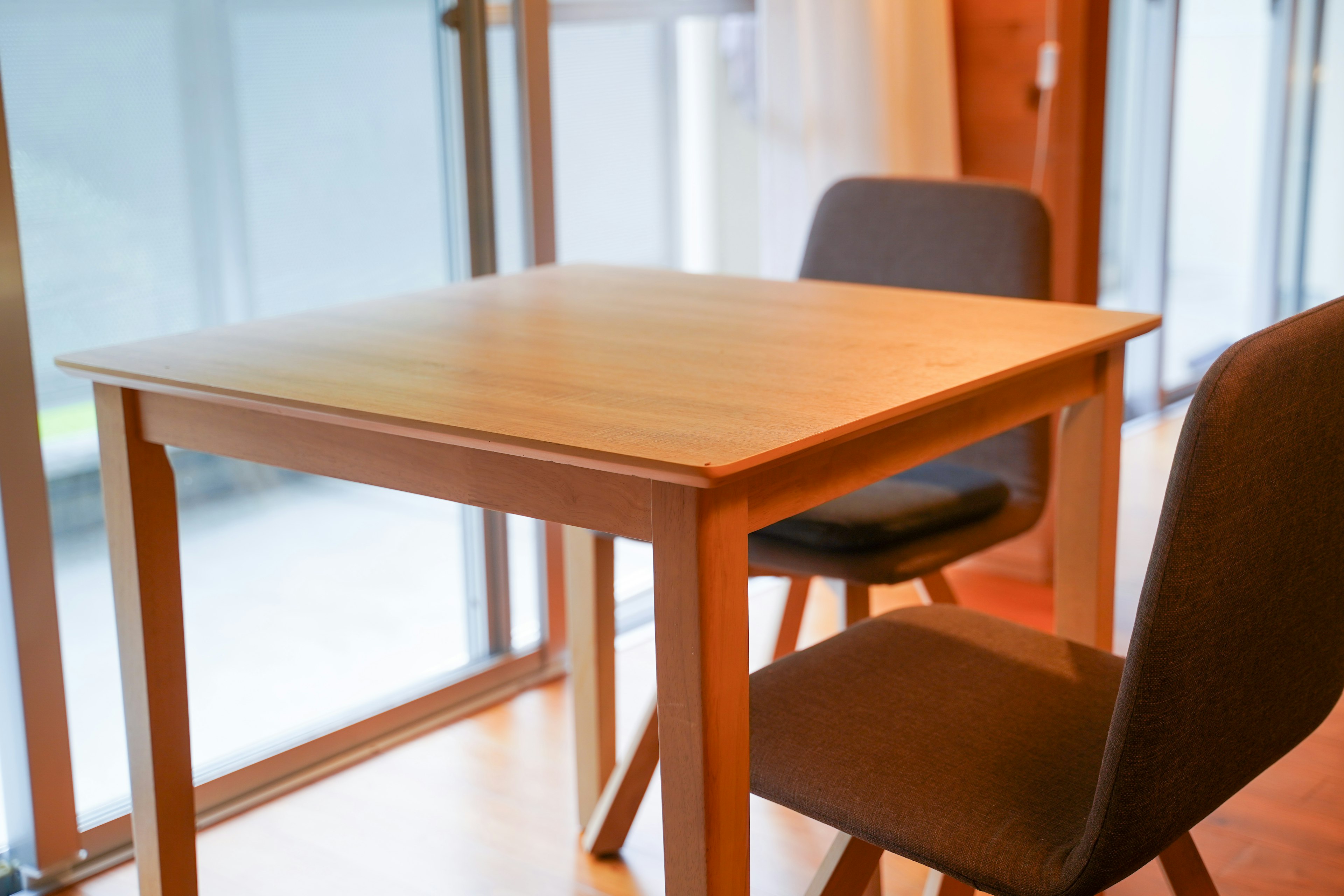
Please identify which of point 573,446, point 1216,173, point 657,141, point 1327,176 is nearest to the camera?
point 573,446

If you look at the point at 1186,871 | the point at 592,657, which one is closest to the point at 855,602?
the point at 592,657

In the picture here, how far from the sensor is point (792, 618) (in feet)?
6.89

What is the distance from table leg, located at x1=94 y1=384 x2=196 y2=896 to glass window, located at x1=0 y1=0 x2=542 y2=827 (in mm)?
366

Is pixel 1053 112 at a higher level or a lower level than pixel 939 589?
higher

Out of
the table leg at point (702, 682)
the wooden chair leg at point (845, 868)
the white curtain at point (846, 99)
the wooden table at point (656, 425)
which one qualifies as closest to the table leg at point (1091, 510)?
the wooden table at point (656, 425)

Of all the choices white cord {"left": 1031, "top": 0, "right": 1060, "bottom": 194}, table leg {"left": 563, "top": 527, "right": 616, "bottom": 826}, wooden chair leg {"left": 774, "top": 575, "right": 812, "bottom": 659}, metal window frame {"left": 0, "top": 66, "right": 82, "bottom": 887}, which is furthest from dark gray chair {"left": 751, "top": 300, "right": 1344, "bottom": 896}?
white cord {"left": 1031, "top": 0, "right": 1060, "bottom": 194}

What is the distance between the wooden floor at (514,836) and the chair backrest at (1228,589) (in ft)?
2.64

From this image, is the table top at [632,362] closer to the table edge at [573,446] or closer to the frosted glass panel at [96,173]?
the table edge at [573,446]

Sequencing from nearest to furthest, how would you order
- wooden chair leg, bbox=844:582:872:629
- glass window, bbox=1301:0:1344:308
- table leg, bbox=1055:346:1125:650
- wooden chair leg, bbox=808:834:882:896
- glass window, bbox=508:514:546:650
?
1. wooden chair leg, bbox=808:834:882:896
2. table leg, bbox=1055:346:1125:650
3. wooden chair leg, bbox=844:582:872:629
4. glass window, bbox=508:514:546:650
5. glass window, bbox=1301:0:1344:308

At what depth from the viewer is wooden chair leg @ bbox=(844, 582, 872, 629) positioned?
1.86 metres

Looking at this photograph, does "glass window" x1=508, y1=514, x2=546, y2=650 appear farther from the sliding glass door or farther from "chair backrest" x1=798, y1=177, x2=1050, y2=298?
the sliding glass door

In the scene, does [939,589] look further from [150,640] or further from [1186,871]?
[150,640]

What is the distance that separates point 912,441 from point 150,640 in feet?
2.79

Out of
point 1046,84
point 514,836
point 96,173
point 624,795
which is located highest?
point 1046,84
